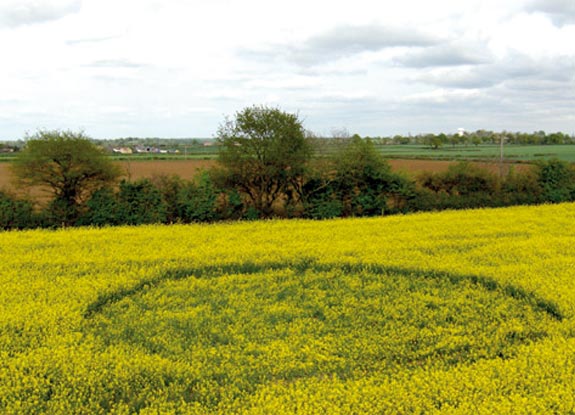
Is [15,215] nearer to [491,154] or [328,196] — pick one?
[328,196]

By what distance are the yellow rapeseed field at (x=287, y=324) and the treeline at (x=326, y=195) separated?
270 centimetres

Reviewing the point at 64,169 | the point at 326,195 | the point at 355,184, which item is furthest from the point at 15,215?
the point at 355,184

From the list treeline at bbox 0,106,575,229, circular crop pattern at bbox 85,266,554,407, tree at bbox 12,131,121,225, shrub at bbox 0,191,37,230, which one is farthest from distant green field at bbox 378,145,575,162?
circular crop pattern at bbox 85,266,554,407

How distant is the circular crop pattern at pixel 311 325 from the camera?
700 centimetres

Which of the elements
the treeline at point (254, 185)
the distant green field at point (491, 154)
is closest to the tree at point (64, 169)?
the treeline at point (254, 185)

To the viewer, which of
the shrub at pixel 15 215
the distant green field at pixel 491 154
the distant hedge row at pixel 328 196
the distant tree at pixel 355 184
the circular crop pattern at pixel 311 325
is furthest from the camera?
the distant green field at pixel 491 154

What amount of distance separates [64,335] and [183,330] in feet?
6.19

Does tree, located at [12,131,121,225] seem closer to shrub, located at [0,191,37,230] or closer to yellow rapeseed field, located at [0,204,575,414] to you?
shrub, located at [0,191,37,230]

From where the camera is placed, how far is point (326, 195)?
19984 mm

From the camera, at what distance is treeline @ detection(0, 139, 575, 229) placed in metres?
17.9

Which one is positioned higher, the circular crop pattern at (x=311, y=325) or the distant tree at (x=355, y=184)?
the distant tree at (x=355, y=184)

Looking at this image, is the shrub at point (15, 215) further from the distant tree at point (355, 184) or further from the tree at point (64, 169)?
the distant tree at point (355, 184)

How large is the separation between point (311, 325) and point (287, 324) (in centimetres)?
41

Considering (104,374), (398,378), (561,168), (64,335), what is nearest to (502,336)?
(398,378)
